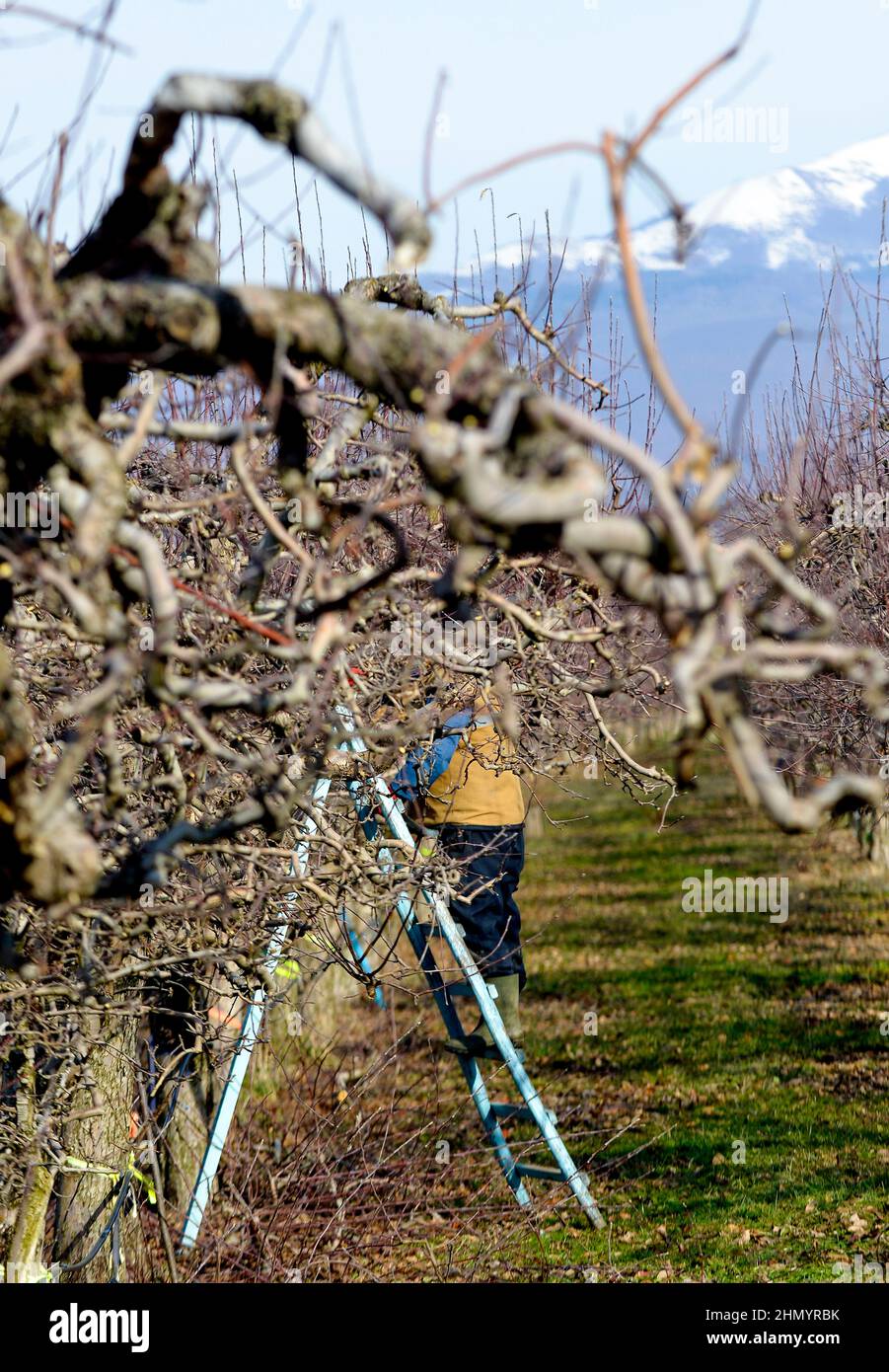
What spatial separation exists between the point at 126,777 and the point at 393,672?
1.45 metres

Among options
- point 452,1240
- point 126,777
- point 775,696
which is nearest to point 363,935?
point 775,696

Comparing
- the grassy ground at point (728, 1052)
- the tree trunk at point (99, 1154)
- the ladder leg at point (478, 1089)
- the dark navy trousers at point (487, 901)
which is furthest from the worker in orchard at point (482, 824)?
the tree trunk at point (99, 1154)

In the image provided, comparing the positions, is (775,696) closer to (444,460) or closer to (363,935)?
(363,935)

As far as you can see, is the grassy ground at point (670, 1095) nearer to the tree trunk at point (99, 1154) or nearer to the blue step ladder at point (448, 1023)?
the blue step ladder at point (448, 1023)

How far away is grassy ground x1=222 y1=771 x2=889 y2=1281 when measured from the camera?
6.57 metres

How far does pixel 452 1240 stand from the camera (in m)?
6.03

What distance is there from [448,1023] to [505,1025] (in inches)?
50.7

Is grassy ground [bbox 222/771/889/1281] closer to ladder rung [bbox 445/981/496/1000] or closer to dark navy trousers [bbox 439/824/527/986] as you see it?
ladder rung [bbox 445/981/496/1000]

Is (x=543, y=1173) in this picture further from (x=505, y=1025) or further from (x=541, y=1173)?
(x=505, y=1025)

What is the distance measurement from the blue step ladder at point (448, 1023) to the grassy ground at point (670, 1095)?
243 mm

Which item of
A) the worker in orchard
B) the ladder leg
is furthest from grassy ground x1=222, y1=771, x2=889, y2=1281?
the worker in orchard

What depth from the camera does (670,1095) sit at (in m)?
9.58
